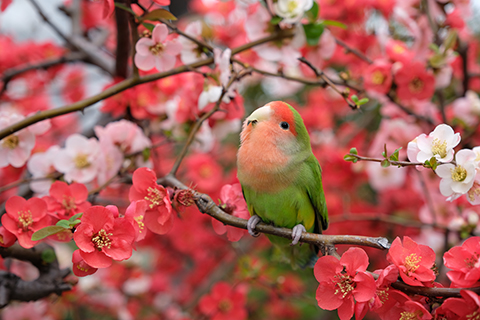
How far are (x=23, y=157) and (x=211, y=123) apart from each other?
516 mm

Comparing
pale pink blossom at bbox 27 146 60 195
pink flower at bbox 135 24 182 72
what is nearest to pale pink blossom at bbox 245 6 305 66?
pink flower at bbox 135 24 182 72

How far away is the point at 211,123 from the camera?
1115mm

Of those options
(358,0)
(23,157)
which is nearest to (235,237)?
(23,157)

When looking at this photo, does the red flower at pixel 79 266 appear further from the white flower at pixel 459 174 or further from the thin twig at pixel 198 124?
the white flower at pixel 459 174

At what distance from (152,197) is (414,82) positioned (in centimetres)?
95

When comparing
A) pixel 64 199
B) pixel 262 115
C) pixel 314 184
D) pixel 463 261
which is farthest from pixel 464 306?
pixel 64 199

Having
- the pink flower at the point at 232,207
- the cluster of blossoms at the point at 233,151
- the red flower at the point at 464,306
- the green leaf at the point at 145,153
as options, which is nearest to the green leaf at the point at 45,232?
the cluster of blossoms at the point at 233,151

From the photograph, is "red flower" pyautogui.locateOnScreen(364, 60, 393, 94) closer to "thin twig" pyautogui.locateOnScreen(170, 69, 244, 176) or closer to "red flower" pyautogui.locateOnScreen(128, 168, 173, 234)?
"thin twig" pyautogui.locateOnScreen(170, 69, 244, 176)

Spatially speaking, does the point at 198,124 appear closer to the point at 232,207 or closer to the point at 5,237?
the point at 232,207

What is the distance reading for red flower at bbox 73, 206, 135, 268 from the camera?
2.02 ft

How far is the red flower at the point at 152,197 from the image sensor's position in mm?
712

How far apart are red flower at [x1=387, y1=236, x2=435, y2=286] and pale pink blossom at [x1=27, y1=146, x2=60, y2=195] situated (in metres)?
0.87

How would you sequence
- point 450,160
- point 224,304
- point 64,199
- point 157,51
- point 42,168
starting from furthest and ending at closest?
1. point 224,304
2. point 42,168
3. point 157,51
4. point 64,199
5. point 450,160

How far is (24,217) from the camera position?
701mm
